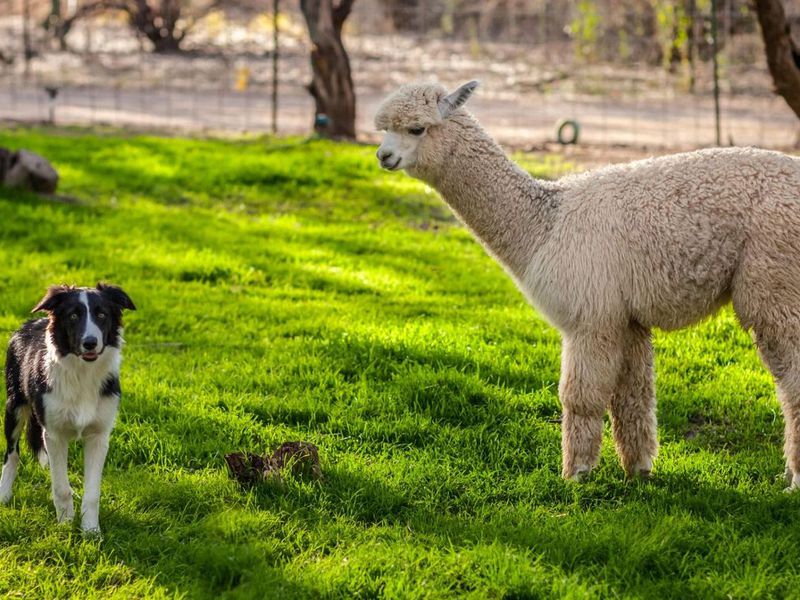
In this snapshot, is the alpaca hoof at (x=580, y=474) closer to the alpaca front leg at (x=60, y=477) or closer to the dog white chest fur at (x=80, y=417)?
the dog white chest fur at (x=80, y=417)

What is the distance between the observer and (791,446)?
17.1ft

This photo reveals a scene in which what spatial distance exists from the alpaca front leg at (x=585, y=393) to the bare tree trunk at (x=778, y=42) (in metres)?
5.12

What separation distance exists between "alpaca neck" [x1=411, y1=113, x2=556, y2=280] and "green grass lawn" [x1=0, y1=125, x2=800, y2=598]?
1.08 metres

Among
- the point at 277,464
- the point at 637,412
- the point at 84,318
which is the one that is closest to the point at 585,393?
the point at 637,412

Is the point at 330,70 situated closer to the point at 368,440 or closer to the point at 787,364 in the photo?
the point at 368,440

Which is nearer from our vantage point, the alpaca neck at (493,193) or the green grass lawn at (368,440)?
the green grass lawn at (368,440)

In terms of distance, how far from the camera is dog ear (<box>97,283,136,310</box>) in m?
4.80

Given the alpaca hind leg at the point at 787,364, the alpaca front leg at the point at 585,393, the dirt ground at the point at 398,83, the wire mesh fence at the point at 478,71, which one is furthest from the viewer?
the wire mesh fence at the point at 478,71

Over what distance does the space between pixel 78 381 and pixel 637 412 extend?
8.62 ft

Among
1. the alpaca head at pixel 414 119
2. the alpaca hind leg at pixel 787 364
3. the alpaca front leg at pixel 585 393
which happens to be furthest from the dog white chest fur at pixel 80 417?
the alpaca hind leg at pixel 787 364

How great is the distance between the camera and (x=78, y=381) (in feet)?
15.6

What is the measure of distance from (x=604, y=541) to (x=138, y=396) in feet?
9.40

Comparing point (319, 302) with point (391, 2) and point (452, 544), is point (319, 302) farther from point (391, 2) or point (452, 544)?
point (391, 2)

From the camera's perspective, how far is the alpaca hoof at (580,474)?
540 centimetres
